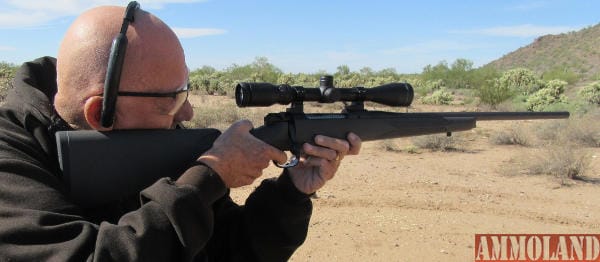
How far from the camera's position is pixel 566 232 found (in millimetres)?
5555

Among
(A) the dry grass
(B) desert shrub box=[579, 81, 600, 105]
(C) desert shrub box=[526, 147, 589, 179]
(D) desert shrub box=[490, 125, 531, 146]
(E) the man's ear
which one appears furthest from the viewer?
(B) desert shrub box=[579, 81, 600, 105]

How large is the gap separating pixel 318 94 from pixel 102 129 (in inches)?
46.9

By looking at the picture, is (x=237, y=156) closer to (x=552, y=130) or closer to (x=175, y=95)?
(x=175, y=95)

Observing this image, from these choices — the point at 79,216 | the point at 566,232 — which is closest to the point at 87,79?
the point at 79,216

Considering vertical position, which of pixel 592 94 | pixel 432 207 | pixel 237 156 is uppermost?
pixel 237 156

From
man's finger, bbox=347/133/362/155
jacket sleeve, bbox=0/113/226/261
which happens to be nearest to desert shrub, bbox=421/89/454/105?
man's finger, bbox=347/133/362/155

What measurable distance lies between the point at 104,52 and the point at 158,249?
2.11ft

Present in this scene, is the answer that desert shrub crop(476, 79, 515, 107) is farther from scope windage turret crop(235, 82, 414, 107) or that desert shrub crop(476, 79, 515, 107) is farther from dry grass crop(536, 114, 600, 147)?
scope windage turret crop(235, 82, 414, 107)

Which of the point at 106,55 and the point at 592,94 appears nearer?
the point at 106,55

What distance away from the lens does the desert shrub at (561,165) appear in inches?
318

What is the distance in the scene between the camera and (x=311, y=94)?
2590mm

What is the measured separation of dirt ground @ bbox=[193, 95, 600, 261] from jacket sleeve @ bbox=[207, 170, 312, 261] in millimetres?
2615

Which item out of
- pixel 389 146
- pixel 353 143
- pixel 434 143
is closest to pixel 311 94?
pixel 353 143

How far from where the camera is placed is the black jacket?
136cm
